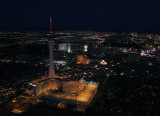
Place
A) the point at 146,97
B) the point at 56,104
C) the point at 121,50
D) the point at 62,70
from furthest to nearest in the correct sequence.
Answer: the point at 121,50 < the point at 62,70 < the point at 146,97 < the point at 56,104

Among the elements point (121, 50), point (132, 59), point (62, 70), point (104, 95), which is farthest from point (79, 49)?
point (104, 95)

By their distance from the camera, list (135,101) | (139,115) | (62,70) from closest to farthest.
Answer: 1. (139,115)
2. (135,101)
3. (62,70)

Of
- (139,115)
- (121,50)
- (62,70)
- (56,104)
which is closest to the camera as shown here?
(139,115)

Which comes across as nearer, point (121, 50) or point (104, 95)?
point (104, 95)

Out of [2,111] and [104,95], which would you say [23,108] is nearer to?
[2,111]

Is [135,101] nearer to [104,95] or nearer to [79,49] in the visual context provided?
[104,95]

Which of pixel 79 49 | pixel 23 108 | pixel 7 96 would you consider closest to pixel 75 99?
pixel 23 108

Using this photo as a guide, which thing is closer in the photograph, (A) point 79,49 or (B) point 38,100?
(B) point 38,100

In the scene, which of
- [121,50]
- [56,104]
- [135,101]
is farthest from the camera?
[121,50]

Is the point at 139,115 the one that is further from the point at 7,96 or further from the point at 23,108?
the point at 7,96
